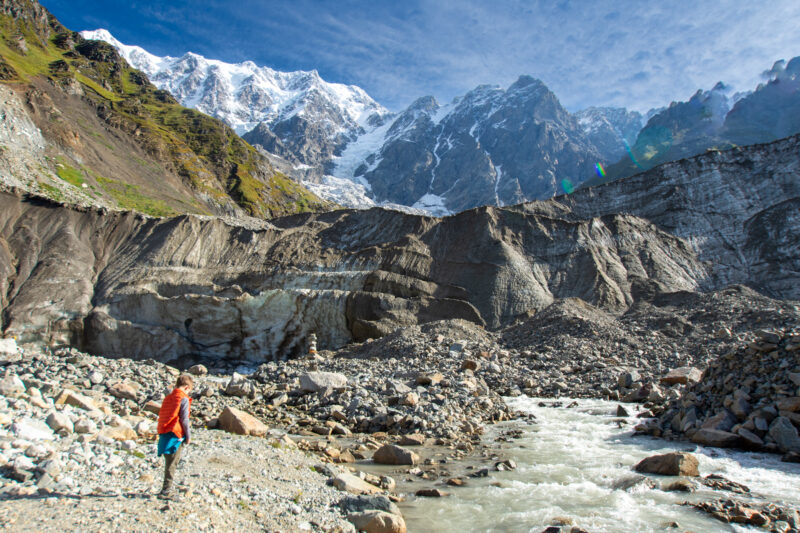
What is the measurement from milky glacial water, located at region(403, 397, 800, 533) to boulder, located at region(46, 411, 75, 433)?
646cm

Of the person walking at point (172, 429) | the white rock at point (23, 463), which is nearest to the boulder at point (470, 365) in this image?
the person walking at point (172, 429)

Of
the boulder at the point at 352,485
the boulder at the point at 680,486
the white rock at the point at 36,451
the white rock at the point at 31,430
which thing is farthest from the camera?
the boulder at the point at 680,486

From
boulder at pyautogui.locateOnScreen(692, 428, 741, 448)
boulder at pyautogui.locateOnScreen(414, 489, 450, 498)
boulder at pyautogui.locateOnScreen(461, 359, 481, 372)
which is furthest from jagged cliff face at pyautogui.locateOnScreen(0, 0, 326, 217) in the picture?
boulder at pyautogui.locateOnScreen(692, 428, 741, 448)

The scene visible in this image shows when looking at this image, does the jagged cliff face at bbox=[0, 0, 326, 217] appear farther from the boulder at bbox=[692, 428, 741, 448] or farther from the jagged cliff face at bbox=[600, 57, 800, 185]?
the jagged cliff face at bbox=[600, 57, 800, 185]

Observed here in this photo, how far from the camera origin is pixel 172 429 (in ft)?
21.9

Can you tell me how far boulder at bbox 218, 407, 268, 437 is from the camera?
461 inches

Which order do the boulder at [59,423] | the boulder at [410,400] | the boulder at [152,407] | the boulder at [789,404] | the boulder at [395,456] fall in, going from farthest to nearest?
the boulder at [410,400] → the boulder at [152,407] → the boulder at [395,456] → the boulder at [789,404] → the boulder at [59,423]

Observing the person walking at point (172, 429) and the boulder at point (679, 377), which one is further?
the boulder at point (679, 377)

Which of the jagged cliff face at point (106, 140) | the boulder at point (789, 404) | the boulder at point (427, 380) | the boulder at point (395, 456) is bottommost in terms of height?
the boulder at point (395, 456)

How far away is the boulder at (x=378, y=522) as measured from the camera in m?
6.56

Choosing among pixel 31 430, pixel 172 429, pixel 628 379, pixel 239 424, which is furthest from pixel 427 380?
pixel 31 430

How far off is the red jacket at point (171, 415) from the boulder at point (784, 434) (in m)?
11.9

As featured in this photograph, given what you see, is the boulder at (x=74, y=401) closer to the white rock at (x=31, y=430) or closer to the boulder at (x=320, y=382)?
the white rock at (x=31, y=430)

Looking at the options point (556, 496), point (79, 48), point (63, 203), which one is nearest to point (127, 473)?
point (556, 496)
